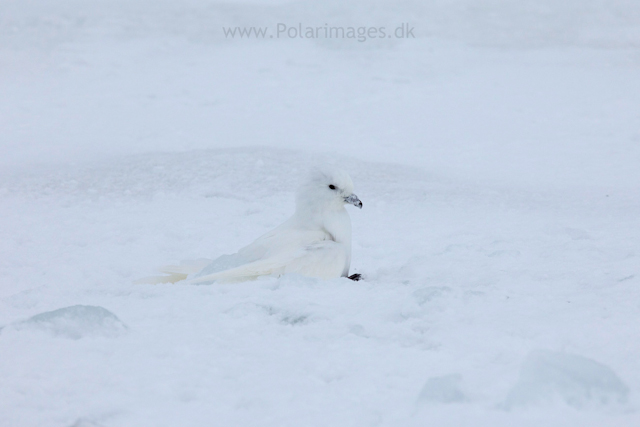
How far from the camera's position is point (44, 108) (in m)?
6.62

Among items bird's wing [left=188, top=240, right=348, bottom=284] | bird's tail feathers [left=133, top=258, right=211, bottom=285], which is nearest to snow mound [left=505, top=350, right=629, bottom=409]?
bird's wing [left=188, top=240, right=348, bottom=284]

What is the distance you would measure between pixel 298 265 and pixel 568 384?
4.49 ft

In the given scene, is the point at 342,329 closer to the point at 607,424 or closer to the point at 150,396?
the point at 150,396

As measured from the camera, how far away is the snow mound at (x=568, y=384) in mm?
1519

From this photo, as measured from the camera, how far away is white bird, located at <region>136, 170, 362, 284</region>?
2650 millimetres

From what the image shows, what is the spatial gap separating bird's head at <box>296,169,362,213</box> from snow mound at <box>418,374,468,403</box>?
156 cm

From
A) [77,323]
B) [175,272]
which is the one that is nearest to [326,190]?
[175,272]

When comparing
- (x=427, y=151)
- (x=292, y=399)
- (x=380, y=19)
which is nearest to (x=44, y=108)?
(x=427, y=151)

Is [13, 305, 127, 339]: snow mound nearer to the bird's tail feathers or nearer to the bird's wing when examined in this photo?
the bird's wing

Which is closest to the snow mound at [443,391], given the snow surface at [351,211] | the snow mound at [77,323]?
the snow surface at [351,211]

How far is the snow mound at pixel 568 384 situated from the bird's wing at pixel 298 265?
122 centimetres

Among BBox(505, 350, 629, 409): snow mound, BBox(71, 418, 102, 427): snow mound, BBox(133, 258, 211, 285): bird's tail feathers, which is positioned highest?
BBox(505, 350, 629, 409): snow mound

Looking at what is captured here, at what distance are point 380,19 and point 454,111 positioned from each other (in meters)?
3.59

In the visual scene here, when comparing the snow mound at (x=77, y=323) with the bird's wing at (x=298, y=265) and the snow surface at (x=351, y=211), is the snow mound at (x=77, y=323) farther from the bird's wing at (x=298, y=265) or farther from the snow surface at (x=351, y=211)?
the bird's wing at (x=298, y=265)
